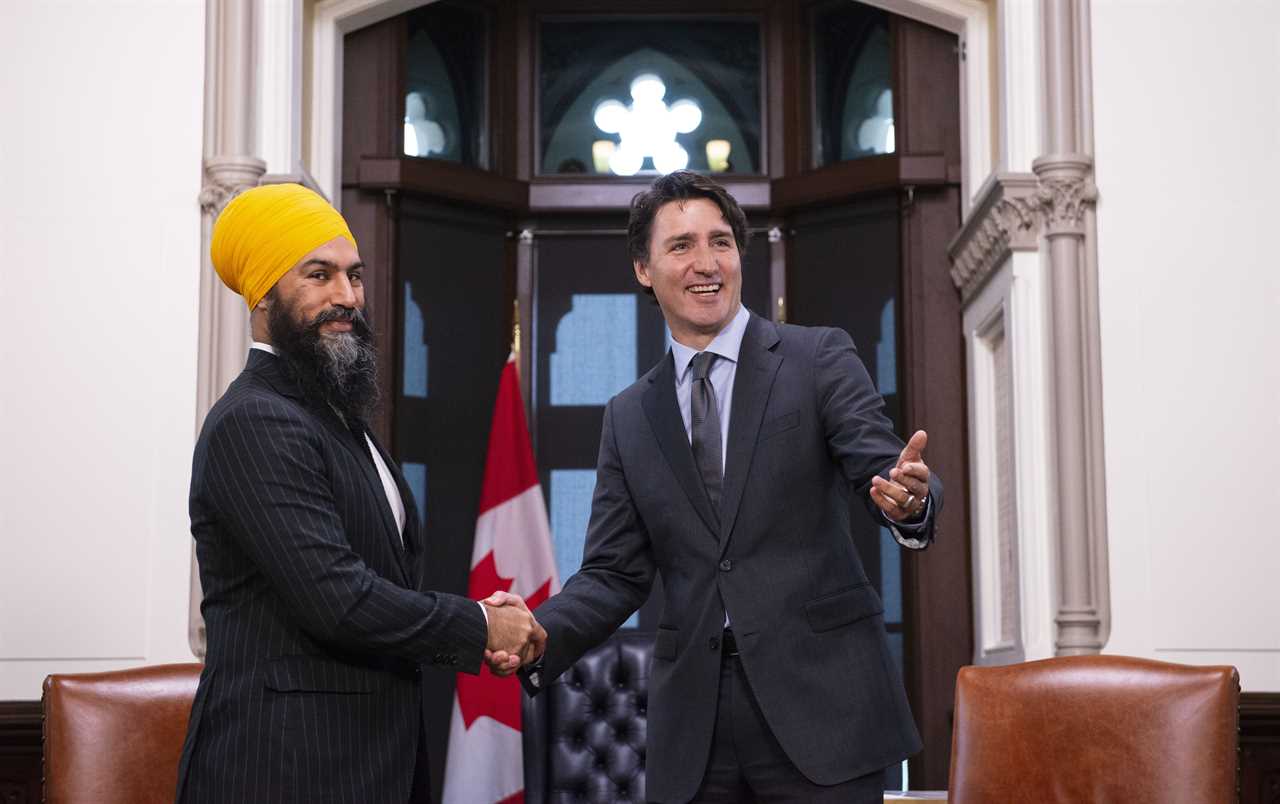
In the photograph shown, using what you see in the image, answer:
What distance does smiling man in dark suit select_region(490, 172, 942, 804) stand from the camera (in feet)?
8.37

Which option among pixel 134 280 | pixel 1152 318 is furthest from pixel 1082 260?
pixel 134 280

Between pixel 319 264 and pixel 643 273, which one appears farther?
A: pixel 643 273

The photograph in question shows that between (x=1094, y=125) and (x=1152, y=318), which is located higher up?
(x=1094, y=125)

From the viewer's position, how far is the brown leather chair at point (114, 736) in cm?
359

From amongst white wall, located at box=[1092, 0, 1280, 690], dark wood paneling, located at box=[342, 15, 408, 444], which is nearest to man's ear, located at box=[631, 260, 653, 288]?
white wall, located at box=[1092, 0, 1280, 690]

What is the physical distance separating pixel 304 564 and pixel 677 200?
3.58 feet

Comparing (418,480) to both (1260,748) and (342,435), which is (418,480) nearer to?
(1260,748)

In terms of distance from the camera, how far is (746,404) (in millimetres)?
2785

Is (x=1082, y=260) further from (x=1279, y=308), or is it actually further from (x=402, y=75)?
(x=402, y=75)

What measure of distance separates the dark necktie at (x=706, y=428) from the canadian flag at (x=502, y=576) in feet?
7.89

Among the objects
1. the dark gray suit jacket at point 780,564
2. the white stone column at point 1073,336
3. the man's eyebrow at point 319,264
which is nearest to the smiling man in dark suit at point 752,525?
the dark gray suit jacket at point 780,564

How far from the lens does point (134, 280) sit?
4.61m

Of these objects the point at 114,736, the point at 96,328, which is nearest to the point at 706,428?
the point at 114,736

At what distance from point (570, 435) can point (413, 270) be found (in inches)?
35.1
